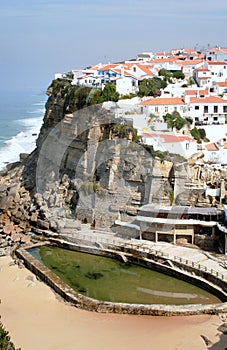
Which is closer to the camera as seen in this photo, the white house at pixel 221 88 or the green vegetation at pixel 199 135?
the green vegetation at pixel 199 135

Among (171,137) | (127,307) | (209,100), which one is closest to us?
(127,307)

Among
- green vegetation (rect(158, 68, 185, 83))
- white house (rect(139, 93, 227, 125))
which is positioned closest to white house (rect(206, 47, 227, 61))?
green vegetation (rect(158, 68, 185, 83))

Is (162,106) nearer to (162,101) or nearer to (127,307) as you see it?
(162,101)

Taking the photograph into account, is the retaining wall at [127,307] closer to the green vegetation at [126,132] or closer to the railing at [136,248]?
the railing at [136,248]

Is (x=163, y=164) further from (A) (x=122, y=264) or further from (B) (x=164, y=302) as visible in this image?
(B) (x=164, y=302)

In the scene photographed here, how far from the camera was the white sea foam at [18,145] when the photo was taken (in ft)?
181

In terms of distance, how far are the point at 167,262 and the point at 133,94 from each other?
16761mm

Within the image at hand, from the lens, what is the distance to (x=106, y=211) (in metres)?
30.7

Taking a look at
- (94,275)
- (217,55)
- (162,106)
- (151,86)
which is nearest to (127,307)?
(94,275)

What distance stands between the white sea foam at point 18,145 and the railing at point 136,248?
77.0ft

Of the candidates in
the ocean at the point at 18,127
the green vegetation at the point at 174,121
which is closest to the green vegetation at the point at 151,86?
the green vegetation at the point at 174,121

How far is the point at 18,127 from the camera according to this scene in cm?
7888

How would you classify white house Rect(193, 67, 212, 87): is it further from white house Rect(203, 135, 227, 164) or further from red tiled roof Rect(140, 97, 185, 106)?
white house Rect(203, 135, 227, 164)

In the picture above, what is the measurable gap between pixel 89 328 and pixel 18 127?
6239 centimetres
